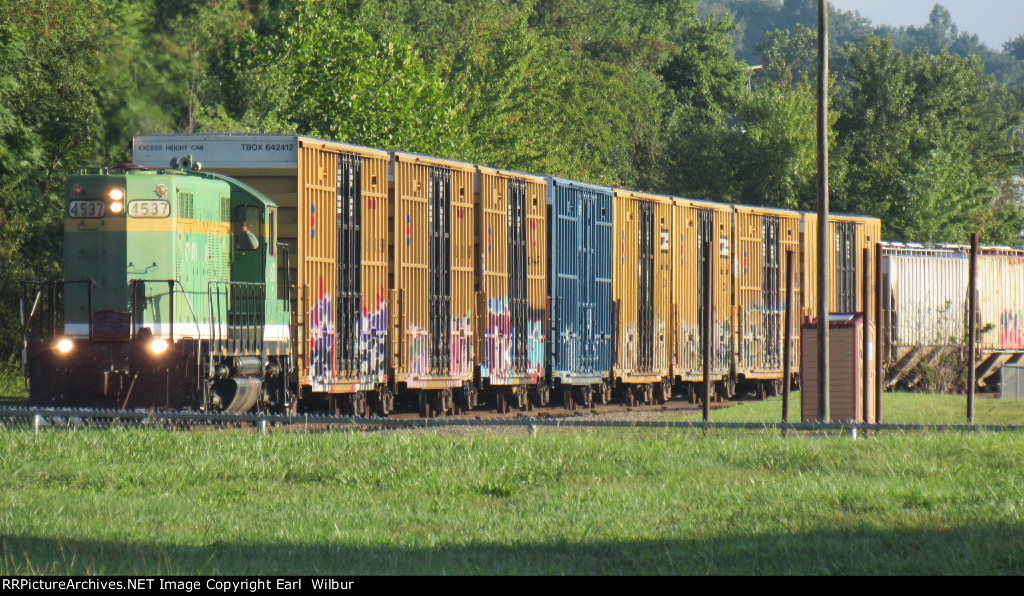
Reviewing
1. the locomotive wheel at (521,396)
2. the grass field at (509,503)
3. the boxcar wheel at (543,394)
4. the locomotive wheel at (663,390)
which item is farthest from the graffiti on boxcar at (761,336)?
the grass field at (509,503)

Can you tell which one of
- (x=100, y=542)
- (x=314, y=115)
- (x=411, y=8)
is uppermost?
(x=411, y=8)

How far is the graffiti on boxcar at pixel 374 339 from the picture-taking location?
65.5ft

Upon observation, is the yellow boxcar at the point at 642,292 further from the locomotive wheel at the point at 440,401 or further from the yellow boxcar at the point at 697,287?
the locomotive wheel at the point at 440,401

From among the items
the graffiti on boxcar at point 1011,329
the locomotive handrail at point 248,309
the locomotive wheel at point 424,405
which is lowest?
the locomotive wheel at point 424,405

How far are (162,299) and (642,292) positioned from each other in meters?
12.1

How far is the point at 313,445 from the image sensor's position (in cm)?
1380

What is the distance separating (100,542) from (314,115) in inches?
1322

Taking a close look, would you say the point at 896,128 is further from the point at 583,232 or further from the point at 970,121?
the point at 583,232

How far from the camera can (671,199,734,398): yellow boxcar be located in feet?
91.4

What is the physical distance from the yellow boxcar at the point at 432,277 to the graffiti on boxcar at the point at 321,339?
149 centimetres

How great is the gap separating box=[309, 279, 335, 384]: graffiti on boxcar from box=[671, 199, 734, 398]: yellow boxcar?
34.0 ft

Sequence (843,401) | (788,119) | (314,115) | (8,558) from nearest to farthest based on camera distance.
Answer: (8,558) → (843,401) → (314,115) → (788,119)

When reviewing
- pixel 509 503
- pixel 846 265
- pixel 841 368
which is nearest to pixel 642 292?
pixel 841 368

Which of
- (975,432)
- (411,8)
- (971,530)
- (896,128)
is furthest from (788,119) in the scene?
(971,530)
